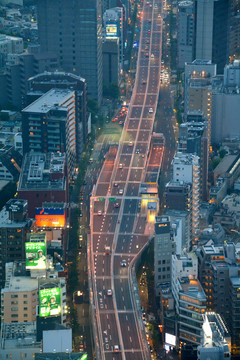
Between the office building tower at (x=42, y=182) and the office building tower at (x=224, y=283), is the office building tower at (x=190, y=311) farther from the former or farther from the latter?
the office building tower at (x=42, y=182)

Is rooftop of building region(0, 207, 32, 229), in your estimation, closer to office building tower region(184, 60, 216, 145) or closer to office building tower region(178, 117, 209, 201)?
office building tower region(178, 117, 209, 201)

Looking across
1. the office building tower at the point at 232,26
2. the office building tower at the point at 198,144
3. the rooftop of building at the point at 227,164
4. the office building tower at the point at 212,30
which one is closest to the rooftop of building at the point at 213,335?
the office building tower at the point at 198,144

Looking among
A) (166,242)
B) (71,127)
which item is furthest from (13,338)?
(71,127)

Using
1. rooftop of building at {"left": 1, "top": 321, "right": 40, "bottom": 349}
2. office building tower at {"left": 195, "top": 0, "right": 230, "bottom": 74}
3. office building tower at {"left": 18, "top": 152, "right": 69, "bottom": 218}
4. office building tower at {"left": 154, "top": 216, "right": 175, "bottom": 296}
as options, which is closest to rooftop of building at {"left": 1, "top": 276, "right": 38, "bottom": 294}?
rooftop of building at {"left": 1, "top": 321, "right": 40, "bottom": 349}

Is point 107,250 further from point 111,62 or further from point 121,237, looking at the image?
point 111,62

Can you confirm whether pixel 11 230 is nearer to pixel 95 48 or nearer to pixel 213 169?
pixel 213 169
